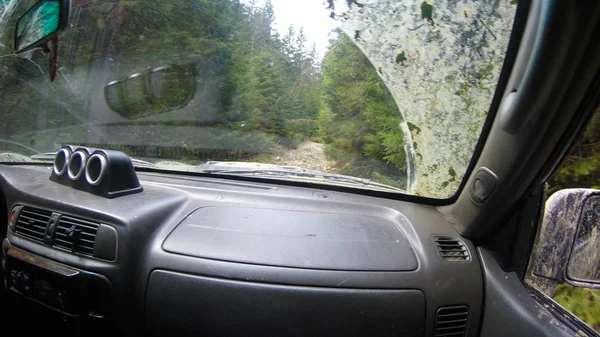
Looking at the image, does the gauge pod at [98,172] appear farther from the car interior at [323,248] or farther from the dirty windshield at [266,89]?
the dirty windshield at [266,89]

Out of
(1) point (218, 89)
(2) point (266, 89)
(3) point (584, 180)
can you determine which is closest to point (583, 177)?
(3) point (584, 180)

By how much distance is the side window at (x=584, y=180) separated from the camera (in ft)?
5.51

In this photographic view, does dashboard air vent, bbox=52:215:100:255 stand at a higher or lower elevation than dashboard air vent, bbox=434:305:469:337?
higher

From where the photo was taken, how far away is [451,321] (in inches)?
82.3

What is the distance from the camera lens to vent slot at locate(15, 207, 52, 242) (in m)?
2.33

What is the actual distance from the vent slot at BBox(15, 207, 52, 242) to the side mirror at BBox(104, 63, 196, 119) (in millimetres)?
1582

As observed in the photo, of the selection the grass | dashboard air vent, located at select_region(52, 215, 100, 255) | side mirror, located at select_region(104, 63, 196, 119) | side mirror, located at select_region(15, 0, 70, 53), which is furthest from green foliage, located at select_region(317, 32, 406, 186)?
side mirror, located at select_region(15, 0, 70, 53)

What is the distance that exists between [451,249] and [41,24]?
3.82 meters

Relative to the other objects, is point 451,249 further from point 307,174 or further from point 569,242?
point 307,174

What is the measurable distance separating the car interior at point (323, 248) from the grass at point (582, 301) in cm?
5

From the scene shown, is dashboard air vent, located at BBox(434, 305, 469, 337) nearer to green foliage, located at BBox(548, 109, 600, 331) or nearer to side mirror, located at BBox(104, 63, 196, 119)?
green foliage, located at BBox(548, 109, 600, 331)

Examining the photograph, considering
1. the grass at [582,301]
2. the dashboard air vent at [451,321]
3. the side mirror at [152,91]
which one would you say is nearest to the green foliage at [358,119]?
the dashboard air vent at [451,321]

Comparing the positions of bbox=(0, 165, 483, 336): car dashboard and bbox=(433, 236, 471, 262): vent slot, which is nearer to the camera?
bbox=(0, 165, 483, 336): car dashboard

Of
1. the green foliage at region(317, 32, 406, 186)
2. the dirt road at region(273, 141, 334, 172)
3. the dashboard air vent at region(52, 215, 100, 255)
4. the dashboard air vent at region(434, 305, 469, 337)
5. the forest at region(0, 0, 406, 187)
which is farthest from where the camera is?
the dirt road at region(273, 141, 334, 172)
